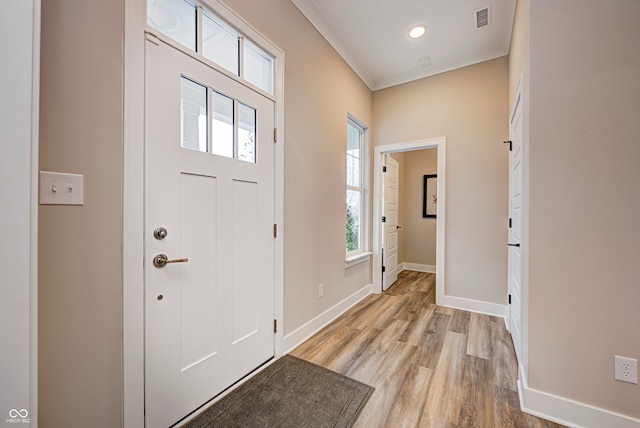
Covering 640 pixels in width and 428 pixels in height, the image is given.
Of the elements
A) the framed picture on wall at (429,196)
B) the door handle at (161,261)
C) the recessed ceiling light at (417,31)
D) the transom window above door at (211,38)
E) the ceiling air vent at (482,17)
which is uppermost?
the recessed ceiling light at (417,31)

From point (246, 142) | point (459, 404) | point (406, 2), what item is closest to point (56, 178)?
point (246, 142)

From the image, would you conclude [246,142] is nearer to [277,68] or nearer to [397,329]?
[277,68]

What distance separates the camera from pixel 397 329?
2561 millimetres

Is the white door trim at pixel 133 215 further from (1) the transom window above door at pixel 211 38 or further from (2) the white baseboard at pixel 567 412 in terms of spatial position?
(2) the white baseboard at pixel 567 412

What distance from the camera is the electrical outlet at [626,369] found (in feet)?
4.30

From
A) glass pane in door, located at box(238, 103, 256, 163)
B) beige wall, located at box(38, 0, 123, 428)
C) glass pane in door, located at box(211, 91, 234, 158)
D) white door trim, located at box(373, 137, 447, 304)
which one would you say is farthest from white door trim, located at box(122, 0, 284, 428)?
white door trim, located at box(373, 137, 447, 304)

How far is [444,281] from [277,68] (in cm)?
294

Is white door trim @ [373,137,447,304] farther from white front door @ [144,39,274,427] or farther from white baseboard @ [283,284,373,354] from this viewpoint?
white front door @ [144,39,274,427]

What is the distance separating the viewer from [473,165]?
9.84ft

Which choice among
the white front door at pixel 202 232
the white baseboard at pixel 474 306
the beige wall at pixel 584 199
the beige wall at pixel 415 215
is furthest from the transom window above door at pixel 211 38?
the beige wall at pixel 415 215

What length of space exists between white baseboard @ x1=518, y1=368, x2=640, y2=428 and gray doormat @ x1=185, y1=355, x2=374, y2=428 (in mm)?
930

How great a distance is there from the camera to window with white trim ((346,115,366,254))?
131 inches

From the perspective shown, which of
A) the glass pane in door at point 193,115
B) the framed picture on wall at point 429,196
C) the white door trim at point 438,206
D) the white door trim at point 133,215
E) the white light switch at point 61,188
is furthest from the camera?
the framed picture on wall at point 429,196

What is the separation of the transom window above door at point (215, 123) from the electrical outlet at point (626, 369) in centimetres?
237
